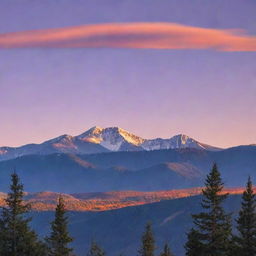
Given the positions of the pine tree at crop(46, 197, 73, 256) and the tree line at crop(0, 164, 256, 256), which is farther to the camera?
the pine tree at crop(46, 197, 73, 256)

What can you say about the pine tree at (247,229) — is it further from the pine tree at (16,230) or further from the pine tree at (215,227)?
the pine tree at (16,230)

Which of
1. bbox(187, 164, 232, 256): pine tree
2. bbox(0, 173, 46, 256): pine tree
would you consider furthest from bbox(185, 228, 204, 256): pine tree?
bbox(0, 173, 46, 256): pine tree

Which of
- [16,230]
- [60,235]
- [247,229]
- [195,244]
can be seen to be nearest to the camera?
[195,244]

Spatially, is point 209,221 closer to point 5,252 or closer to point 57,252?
point 57,252

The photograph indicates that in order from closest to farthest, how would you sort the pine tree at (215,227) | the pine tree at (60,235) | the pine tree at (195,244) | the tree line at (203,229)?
the pine tree at (215,227) < the tree line at (203,229) < the pine tree at (195,244) < the pine tree at (60,235)

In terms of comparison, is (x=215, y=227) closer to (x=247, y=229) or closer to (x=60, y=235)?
(x=247, y=229)

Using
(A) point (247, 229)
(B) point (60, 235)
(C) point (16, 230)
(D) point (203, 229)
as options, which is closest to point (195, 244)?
(D) point (203, 229)

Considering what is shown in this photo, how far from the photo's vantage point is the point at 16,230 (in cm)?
6094

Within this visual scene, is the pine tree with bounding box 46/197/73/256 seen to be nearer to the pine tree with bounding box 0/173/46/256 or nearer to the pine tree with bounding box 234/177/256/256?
the pine tree with bounding box 0/173/46/256

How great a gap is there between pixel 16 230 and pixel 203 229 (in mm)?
17895

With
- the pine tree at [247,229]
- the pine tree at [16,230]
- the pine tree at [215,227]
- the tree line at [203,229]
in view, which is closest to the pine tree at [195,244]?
the tree line at [203,229]

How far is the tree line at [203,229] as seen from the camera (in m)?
56.8

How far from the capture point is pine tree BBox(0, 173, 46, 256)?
60594mm

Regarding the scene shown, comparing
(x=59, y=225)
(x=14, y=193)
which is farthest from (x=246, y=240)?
(x=14, y=193)
